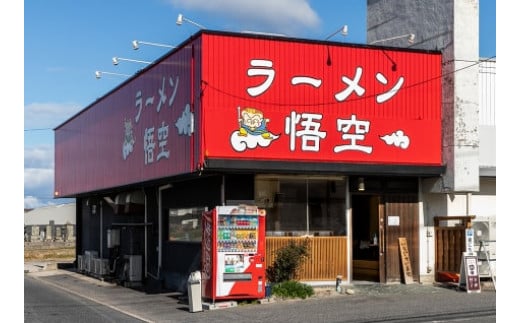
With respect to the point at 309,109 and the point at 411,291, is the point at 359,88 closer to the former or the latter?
the point at 309,109

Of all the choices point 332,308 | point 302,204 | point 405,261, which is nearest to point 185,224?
point 302,204

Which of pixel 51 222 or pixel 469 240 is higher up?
pixel 469 240

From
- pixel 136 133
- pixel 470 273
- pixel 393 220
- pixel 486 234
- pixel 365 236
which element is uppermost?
pixel 136 133

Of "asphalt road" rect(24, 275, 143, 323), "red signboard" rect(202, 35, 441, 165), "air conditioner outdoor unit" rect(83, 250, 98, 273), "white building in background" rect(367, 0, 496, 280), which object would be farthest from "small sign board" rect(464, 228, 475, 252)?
"air conditioner outdoor unit" rect(83, 250, 98, 273)

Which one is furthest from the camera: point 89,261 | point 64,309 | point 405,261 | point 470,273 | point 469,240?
point 89,261

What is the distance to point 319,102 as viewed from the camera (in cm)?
1767

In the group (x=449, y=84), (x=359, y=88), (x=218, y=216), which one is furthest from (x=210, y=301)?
(x=449, y=84)

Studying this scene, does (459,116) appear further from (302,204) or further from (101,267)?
(101,267)

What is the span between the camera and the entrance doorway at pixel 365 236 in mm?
19562

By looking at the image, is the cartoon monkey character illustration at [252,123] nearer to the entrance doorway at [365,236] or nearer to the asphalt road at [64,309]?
the entrance doorway at [365,236]

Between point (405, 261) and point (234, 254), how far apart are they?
5.16m

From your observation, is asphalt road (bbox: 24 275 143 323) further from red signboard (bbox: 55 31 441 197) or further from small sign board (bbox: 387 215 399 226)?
small sign board (bbox: 387 215 399 226)

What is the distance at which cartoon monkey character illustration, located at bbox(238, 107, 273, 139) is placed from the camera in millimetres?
16969

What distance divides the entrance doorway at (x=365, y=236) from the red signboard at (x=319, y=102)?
2.13m
